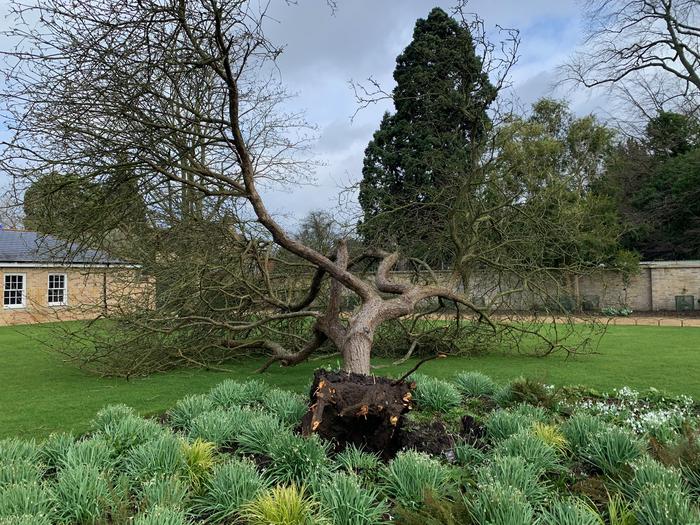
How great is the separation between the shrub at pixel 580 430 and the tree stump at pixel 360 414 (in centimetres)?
127

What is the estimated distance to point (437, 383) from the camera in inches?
219

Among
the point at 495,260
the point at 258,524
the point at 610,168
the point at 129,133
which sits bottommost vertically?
the point at 258,524

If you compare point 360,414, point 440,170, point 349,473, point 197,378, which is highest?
point 440,170

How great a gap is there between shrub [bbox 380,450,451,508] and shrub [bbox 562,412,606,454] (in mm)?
1267

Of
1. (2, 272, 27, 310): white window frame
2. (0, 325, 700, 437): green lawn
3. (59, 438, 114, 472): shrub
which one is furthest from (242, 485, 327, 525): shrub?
(2, 272, 27, 310): white window frame

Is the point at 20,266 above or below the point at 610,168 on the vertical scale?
below

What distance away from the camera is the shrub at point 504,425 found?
4.08 metres

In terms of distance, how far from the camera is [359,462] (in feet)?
11.7

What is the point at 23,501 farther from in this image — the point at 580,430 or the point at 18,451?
the point at 580,430

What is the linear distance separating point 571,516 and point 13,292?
965 inches

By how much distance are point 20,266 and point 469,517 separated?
23631mm

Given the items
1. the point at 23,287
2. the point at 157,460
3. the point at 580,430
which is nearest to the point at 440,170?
the point at 580,430

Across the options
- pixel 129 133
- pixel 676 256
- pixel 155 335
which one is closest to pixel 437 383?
pixel 129 133

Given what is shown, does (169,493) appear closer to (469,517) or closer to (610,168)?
(469,517)
